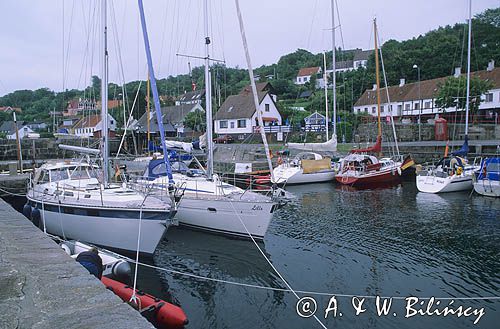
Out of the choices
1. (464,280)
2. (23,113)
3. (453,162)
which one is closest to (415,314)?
(464,280)

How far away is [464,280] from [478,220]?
7.77 metres

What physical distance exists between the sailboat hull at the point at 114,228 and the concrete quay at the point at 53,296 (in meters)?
4.76

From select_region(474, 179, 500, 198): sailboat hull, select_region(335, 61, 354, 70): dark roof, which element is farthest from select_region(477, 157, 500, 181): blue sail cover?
select_region(335, 61, 354, 70): dark roof

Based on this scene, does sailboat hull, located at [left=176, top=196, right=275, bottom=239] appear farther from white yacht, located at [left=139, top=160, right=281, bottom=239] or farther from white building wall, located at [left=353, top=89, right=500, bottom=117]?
white building wall, located at [left=353, top=89, right=500, bottom=117]

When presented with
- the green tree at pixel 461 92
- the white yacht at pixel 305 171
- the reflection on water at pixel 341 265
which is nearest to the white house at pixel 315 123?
the green tree at pixel 461 92

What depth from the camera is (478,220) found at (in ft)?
55.1

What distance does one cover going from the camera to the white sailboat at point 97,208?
1127cm

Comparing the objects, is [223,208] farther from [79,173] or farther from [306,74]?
[306,74]

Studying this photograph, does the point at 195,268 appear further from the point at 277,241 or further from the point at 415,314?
the point at 415,314

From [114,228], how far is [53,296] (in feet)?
24.4

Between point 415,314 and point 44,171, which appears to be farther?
point 44,171

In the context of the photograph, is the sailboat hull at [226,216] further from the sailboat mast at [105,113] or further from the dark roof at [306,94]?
the dark roof at [306,94]

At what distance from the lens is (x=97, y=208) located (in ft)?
38.0

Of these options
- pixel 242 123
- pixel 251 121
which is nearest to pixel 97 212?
pixel 251 121
